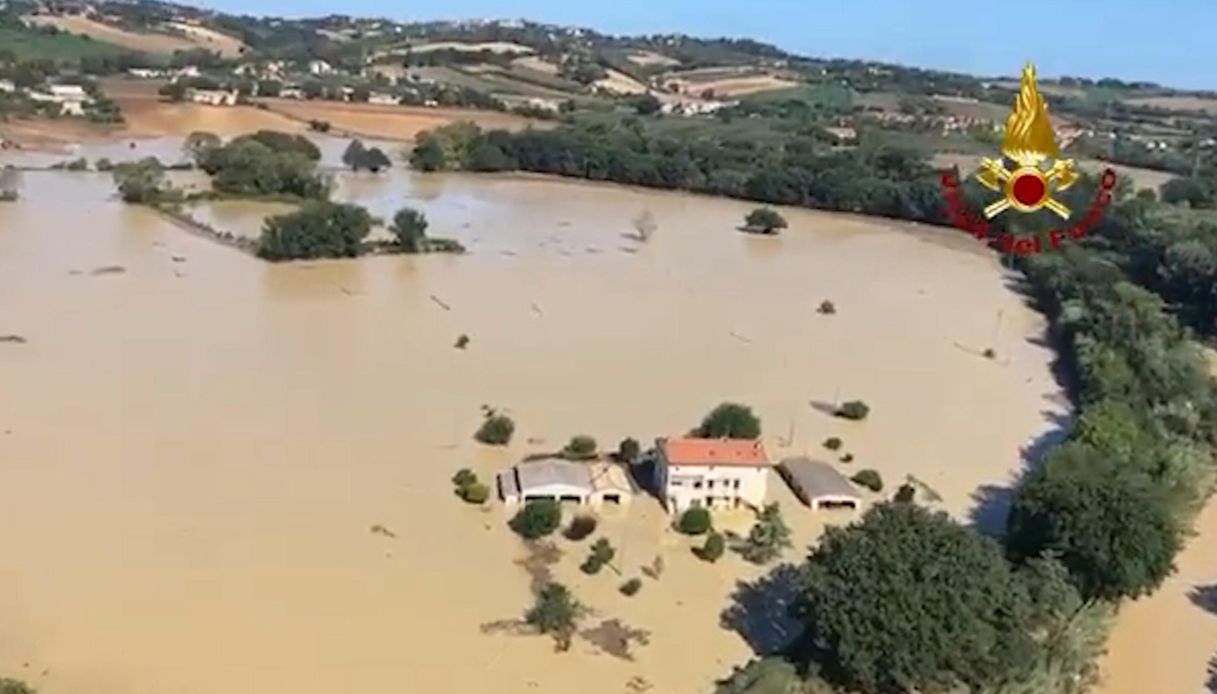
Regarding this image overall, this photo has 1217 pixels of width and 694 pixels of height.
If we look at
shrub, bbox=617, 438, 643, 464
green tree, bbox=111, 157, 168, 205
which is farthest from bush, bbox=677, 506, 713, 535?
green tree, bbox=111, 157, 168, 205

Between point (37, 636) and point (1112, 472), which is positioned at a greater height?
point (1112, 472)

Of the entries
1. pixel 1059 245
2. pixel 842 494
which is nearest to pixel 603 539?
pixel 842 494

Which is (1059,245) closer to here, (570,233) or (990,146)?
(570,233)

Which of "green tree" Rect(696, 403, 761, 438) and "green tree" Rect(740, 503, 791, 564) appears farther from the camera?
"green tree" Rect(696, 403, 761, 438)

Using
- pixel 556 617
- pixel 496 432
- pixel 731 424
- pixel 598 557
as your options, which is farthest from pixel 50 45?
pixel 556 617

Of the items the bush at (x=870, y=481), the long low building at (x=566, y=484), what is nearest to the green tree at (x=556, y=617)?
the long low building at (x=566, y=484)

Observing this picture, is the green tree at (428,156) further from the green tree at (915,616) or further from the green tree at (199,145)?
the green tree at (915,616)

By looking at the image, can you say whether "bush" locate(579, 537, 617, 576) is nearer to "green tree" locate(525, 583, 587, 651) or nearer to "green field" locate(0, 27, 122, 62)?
"green tree" locate(525, 583, 587, 651)

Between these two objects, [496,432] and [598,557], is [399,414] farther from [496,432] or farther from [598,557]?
[598,557]
